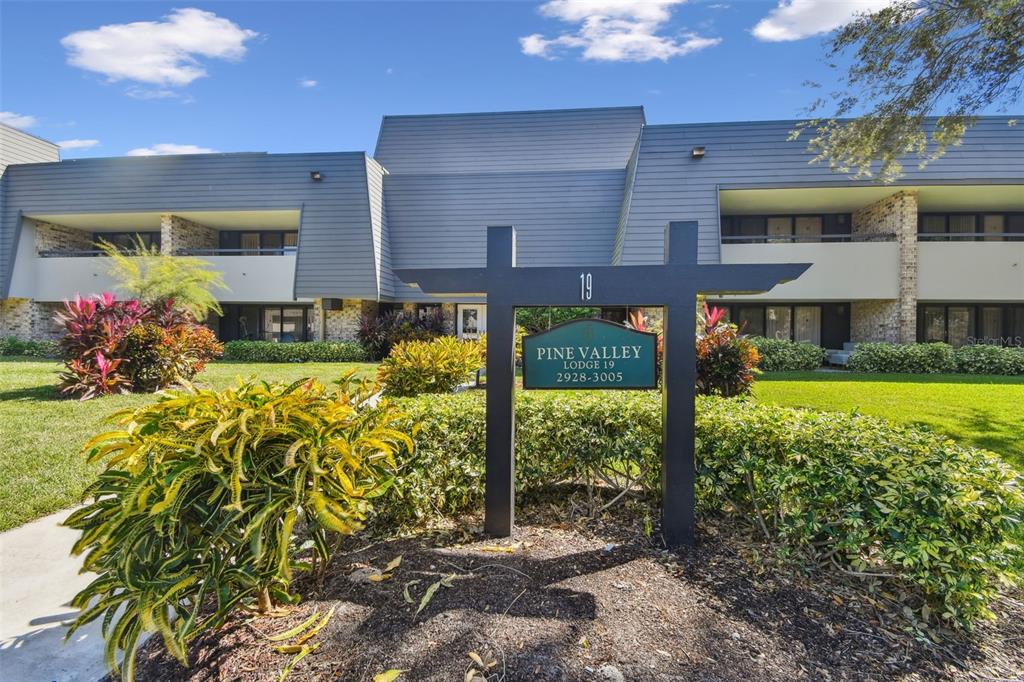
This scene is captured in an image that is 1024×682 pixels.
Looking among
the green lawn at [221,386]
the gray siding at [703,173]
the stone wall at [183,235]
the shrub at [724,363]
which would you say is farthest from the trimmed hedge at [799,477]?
the stone wall at [183,235]

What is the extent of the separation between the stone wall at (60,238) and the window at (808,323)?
2648 centimetres

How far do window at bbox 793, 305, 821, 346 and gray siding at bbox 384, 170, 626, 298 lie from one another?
7.19 metres

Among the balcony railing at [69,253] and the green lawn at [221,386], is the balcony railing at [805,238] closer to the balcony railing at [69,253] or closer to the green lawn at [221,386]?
the green lawn at [221,386]

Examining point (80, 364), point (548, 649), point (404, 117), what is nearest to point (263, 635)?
point (548, 649)

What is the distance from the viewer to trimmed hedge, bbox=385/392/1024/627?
8.38ft

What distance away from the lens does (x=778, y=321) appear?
56.6 feet

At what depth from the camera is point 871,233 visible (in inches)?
603

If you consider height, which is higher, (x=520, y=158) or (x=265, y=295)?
(x=520, y=158)

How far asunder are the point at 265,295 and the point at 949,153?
2163 cm

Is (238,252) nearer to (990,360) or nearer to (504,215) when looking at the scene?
(504,215)

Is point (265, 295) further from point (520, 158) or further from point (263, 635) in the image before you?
point (263, 635)

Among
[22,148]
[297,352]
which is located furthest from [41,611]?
[22,148]

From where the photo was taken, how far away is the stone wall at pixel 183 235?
17500mm

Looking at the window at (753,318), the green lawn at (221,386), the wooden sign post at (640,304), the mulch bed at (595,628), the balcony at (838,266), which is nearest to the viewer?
the mulch bed at (595,628)
